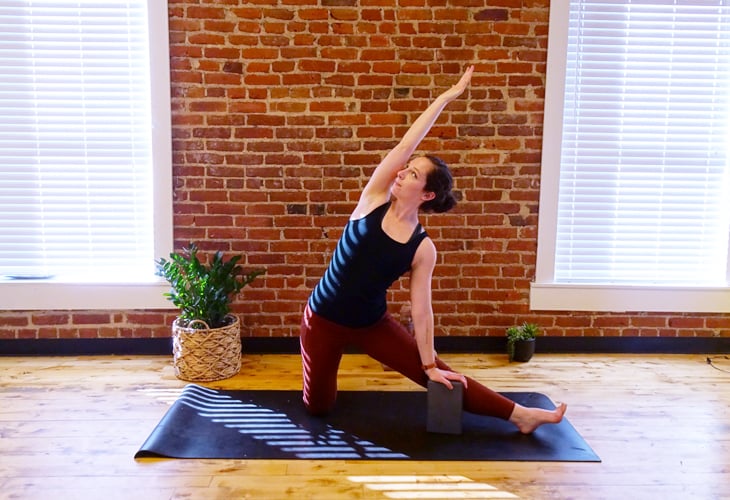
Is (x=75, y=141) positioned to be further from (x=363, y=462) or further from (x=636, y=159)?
(x=636, y=159)

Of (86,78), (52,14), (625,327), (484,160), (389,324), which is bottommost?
(625,327)

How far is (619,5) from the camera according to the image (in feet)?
11.6

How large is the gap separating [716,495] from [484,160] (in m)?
2.10

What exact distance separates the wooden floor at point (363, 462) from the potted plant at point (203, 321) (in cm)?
11

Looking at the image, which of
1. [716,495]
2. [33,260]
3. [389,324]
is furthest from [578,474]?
[33,260]

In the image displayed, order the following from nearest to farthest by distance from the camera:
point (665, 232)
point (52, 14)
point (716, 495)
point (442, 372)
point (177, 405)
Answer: point (716, 495), point (442, 372), point (177, 405), point (52, 14), point (665, 232)

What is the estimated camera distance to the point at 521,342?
3.55 m

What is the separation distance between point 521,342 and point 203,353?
Answer: 6.00 feet

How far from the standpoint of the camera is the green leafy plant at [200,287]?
Result: 3.25m

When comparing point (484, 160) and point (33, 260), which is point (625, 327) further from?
point (33, 260)

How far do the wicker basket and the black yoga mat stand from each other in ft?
0.63

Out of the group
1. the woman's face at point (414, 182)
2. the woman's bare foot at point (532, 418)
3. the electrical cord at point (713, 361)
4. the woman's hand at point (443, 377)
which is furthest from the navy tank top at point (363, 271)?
the electrical cord at point (713, 361)

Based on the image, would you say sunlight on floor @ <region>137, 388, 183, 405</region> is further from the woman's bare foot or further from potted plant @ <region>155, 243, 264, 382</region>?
the woman's bare foot

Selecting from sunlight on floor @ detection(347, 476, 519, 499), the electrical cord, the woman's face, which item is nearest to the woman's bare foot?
sunlight on floor @ detection(347, 476, 519, 499)
